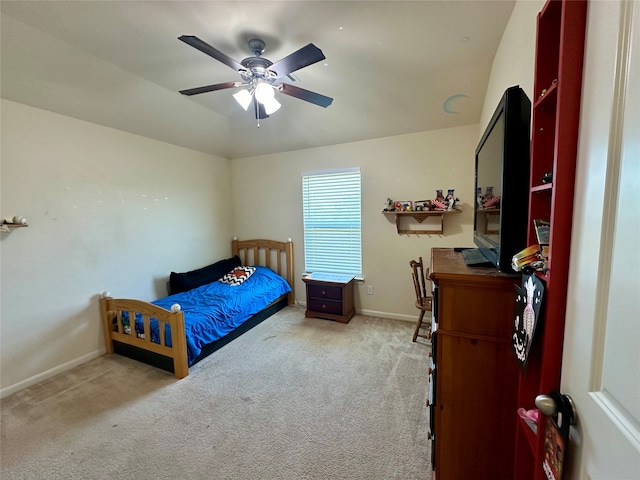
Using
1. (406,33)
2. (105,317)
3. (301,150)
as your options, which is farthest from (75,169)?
(406,33)

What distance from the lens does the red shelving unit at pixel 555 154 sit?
605 mm

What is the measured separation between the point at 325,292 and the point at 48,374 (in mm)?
2867

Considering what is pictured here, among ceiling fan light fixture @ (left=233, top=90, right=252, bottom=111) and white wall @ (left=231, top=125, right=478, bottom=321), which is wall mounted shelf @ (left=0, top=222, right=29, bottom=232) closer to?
ceiling fan light fixture @ (left=233, top=90, right=252, bottom=111)

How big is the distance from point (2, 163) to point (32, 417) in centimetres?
200

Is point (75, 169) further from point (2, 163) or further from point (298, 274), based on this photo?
point (298, 274)

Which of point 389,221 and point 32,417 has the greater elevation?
point 389,221

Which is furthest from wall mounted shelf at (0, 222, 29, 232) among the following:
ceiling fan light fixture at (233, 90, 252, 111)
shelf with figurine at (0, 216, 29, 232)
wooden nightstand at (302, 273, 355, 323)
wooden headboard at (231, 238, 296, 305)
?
wooden nightstand at (302, 273, 355, 323)

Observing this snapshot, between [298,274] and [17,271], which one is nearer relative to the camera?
[17,271]

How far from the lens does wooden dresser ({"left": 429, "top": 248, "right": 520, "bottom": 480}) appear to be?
107 cm

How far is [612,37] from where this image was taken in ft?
1.63

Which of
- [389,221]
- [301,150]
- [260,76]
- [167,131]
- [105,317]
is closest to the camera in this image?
[260,76]

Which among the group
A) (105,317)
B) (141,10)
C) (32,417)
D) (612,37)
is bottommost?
(32,417)

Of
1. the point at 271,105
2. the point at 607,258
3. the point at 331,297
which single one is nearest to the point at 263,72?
the point at 271,105

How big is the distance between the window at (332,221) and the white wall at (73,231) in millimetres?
1817
